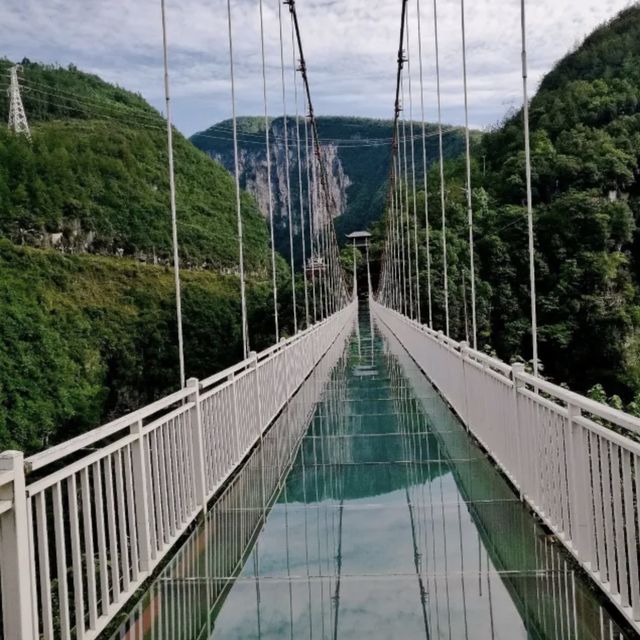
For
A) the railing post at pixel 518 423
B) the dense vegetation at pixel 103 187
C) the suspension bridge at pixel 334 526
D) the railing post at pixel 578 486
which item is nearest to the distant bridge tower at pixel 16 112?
the dense vegetation at pixel 103 187

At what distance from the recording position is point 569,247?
30.6 m

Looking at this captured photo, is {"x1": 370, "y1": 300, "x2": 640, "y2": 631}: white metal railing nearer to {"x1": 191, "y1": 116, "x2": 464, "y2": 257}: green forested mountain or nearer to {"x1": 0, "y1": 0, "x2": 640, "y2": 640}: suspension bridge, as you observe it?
{"x1": 0, "y1": 0, "x2": 640, "y2": 640}: suspension bridge

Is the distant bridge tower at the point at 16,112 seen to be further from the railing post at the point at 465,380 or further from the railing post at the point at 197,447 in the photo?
the railing post at the point at 197,447

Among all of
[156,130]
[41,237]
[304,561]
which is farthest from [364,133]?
[304,561]

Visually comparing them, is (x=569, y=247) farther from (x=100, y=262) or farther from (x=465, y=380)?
(x=100, y=262)

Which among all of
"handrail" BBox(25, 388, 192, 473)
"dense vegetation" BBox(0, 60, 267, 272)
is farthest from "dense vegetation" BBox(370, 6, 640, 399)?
"handrail" BBox(25, 388, 192, 473)

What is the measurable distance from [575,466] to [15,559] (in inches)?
67.7

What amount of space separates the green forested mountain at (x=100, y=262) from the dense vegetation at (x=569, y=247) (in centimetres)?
873

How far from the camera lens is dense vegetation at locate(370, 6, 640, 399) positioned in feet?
92.8

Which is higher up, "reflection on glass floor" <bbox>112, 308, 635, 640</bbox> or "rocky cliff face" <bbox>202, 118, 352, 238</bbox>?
"rocky cliff face" <bbox>202, 118, 352, 238</bbox>

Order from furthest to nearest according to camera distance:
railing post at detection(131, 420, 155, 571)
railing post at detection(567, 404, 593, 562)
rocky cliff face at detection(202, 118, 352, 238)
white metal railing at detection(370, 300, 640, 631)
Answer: rocky cliff face at detection(202, 118, 352, 238), railing post at detection(131, 420, 155, 571), railing post at detection(567, 404, 593, 562), white metal railing at detection(370, 300, 640, 631)

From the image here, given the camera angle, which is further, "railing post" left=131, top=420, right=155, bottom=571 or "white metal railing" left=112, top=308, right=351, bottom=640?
"railing post" left=131, top=420, right=155, bottom=571

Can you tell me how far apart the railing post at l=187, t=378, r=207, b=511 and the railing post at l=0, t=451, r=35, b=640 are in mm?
1677

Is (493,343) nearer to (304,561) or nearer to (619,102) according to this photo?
(619,102)
